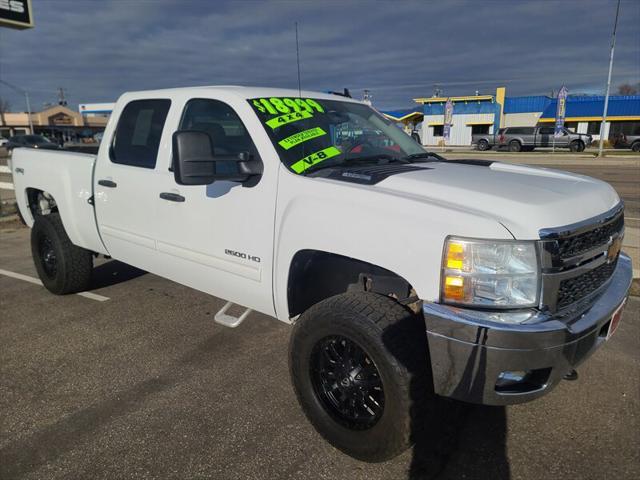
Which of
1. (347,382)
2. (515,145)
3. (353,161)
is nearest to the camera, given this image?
(347,382)

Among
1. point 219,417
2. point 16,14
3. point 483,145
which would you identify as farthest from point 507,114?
point 219,417

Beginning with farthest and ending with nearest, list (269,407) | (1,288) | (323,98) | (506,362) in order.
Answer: (1,288)
(323,98)
(269,407)
(506,362)

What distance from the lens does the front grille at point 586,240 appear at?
220 cm

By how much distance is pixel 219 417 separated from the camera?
295 cm

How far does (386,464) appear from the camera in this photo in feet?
8.48

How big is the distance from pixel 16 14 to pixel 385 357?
14.8 metres

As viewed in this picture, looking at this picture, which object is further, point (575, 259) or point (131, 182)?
point (131, 182)

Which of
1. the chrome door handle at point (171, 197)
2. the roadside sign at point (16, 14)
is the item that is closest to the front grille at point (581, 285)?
the chrome door handle at point (171, 197)

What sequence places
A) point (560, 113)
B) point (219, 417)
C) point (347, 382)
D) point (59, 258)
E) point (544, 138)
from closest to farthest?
point (347, 382) < point (219, 417) < point (59, 258) < point (544, 138) < point (560, 113)

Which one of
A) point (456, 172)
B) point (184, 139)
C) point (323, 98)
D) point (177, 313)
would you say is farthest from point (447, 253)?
point (177, 313)

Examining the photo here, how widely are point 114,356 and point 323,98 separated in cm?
253

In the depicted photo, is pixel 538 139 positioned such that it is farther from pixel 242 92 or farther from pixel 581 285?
pixel 581 285

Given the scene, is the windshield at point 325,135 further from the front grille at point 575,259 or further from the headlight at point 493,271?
the front grille at point 575,259

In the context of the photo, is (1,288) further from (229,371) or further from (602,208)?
(602,208)
